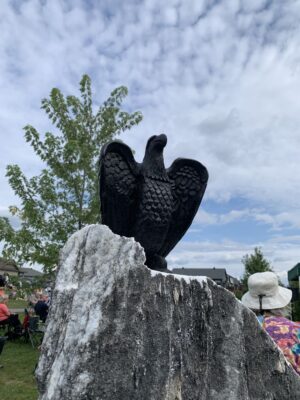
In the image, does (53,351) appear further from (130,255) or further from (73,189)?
(73,189)

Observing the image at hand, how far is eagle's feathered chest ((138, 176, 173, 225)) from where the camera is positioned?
3039 millimetres

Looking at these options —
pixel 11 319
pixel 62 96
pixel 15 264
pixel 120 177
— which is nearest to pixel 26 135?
pixel 62 96

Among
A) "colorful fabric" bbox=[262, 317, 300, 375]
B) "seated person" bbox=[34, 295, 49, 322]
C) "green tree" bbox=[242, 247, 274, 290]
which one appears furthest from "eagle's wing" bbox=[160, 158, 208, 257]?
"green tree" bbox=[242, 247, 274, 290]

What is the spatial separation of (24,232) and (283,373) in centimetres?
708

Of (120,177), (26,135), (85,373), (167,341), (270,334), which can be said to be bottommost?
(85,373)

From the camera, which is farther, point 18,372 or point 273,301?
point 18,372

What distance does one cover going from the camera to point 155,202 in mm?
3062

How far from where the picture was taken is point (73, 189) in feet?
29.2

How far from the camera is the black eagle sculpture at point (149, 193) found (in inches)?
118

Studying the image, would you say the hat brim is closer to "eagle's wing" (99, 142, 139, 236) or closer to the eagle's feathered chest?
the eagle's feathered chest

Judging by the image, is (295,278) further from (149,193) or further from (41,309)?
(149,193)

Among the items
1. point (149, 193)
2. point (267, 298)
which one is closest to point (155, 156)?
point (149, 193)

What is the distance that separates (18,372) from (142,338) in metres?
6.61

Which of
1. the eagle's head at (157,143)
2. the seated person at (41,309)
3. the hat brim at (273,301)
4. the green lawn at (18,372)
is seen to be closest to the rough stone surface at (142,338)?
the hat brim at (273,301)
